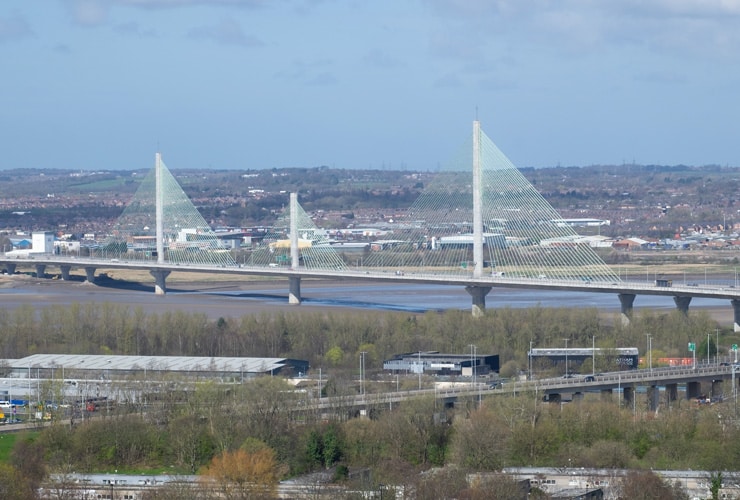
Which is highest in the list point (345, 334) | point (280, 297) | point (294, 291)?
point (294, 291)

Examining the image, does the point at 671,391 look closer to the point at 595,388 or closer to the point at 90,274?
the point at 595,388

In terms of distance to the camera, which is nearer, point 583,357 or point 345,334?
point 583,357

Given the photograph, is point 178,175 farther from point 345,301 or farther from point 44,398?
point 44,398

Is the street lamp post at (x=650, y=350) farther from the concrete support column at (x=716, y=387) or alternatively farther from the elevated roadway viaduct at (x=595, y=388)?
the concrete support column at (x=716, y=387)

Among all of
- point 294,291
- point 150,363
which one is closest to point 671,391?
point 150,363

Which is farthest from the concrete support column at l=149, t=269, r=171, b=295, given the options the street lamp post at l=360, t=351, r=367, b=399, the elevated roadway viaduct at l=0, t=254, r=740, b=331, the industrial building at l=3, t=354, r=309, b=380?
the street lamp post at l=360, t=351, r=367, b=399

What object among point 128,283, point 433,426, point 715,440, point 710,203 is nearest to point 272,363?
point 433,426

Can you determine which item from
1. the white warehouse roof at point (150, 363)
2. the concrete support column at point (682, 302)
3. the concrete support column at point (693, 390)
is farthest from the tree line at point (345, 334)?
the concrete support column at point (693, 390)
